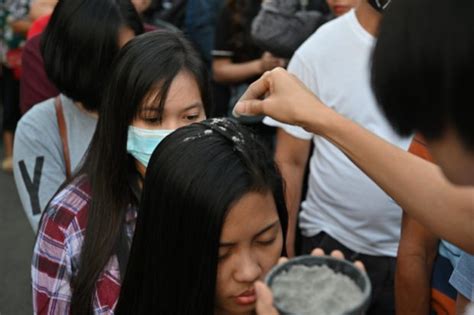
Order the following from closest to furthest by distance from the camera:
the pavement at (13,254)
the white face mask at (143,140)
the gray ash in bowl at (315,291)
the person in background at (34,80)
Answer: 1. the gray ash in bowl at (315,291)
2. the white face mask at (143,140)
3. the person in background at (34,80)
4. the pavement at (13,254)

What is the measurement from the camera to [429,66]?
1194mm

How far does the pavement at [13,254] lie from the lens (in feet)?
14.0

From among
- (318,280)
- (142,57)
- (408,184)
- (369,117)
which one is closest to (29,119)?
(142,57)

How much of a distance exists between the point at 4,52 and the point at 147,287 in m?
4.60

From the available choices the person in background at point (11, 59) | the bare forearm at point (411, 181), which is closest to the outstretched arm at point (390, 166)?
the bare forearm at point (411, 181)

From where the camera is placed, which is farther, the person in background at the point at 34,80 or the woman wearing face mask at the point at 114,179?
the person in background at the point at 34,80

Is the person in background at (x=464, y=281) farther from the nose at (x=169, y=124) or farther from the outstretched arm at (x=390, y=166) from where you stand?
the nose at (x=169, y=124)

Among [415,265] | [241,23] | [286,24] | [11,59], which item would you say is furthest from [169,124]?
[11,59]

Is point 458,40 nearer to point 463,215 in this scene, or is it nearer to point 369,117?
point 463,215

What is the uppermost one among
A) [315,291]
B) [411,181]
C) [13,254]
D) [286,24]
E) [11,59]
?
[315,291]

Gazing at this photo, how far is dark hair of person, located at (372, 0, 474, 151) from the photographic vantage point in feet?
3.86

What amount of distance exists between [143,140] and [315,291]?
3.66ft

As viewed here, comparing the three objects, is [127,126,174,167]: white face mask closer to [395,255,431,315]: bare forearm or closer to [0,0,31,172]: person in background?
[395,255,431,315]: bare forearm

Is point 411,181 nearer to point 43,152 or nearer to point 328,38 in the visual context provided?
point 328,38
